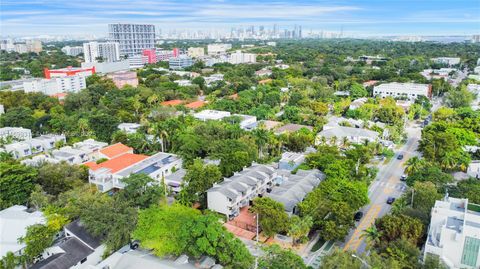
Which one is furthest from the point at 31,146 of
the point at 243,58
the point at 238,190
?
the point at 243,58

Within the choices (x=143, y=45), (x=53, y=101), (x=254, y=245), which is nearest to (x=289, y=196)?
(x=254, y=245)

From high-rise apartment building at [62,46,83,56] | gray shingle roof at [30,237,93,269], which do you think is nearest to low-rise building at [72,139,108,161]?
gray shingle roof at [30,237,93,269]

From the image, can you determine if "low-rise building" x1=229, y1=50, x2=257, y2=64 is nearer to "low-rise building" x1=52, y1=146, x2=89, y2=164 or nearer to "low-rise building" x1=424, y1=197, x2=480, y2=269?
"low-rise building" x1=52, y1=146, x2=89, y2=164

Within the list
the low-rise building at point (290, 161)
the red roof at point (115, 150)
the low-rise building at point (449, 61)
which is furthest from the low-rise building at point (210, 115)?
the low-rise building at point (449, 61)

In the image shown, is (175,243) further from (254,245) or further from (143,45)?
(143,45)

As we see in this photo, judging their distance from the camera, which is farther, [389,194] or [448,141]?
[448,141]

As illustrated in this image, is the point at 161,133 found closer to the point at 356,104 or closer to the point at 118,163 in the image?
the point at 118,163

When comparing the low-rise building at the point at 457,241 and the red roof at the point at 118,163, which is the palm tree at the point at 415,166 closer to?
the low-rise building at the point at 457,241
